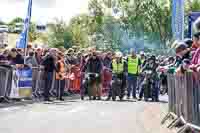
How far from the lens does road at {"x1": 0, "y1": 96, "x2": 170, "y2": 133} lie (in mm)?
12852

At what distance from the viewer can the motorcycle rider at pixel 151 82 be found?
24.1 meters

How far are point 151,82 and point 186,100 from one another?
12553mm

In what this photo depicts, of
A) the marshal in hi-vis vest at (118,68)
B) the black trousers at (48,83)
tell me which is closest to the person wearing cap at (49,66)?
the black trousers at (48,83)

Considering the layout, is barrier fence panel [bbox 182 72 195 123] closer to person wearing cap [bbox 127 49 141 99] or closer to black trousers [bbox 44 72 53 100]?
black trousers [bbox 44 72 53 100]

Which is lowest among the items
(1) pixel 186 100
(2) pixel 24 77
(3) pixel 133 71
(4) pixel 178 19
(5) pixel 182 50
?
(1) pixel 186 100

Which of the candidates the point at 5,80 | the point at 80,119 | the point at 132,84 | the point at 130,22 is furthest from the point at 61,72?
the point at 130,22

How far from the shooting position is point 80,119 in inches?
596

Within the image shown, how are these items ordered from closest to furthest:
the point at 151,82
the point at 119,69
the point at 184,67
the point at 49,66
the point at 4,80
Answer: the point at 184,67 → the point at 4,80 → the point at 49,66 → the point at 151,82 → the point at 119,69

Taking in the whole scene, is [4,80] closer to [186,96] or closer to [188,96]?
[186,96]

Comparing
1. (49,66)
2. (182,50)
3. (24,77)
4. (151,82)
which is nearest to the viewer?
(182,50)

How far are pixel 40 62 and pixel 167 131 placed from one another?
11524mm

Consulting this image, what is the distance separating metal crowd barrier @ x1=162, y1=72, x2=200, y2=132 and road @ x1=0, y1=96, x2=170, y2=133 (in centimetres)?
52

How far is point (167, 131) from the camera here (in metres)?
12.6

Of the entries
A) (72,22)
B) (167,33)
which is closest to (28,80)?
(167,33)
